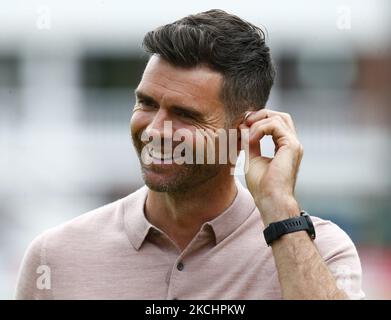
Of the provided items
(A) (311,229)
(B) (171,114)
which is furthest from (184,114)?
(A) (311,229)

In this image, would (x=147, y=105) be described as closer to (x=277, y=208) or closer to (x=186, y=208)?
(x=186, y=208)

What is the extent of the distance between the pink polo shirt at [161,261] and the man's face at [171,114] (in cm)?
15

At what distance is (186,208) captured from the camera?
2.96 m

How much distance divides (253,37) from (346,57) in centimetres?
1385

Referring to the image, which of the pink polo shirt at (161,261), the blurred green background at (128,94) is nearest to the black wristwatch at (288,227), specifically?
the pink polo shirt at (161,261)

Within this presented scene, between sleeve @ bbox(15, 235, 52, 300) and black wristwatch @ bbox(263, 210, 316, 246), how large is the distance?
2.16 ft

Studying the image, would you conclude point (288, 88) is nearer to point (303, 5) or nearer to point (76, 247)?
point (303, 5)

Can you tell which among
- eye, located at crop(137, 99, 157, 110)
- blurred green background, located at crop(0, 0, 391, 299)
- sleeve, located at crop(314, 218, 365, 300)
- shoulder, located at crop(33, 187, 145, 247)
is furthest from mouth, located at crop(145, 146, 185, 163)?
blurred green background, located at crop(0, 0, 391, 299)

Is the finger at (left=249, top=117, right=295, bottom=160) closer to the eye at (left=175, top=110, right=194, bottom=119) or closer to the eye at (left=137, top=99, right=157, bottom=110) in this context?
the eye at (left=175, top=110, right=194, bottom=119)

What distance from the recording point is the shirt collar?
2.92 m

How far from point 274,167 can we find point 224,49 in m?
0.40

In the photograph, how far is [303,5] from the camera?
1705 centimetres

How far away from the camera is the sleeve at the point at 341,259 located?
9.30 feet

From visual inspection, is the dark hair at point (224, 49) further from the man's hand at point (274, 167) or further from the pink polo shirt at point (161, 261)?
the pink polo shirt at point (161, 261)
